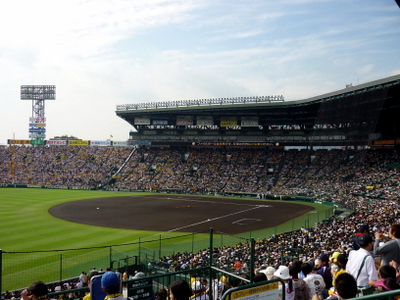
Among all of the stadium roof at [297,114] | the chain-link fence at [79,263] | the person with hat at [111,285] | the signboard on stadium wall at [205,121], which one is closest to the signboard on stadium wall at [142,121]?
the stadium roof at [297,114]

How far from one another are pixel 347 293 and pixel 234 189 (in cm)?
5766

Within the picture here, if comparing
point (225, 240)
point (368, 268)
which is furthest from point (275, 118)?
point (368, 268)

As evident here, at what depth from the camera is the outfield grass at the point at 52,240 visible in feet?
62.9

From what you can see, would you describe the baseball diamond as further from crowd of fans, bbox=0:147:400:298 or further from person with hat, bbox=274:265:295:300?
person with hat, bbox=274:265:295:300

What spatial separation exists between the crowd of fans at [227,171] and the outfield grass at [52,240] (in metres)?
7.26

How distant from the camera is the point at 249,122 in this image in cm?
6950

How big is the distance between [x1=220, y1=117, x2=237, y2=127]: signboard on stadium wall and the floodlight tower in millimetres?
51706

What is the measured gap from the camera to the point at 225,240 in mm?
24703

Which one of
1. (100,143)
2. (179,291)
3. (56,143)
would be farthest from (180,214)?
(56,143)

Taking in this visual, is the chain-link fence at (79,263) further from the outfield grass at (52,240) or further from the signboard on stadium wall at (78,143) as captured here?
the signboard on stadium wall at (78,143)

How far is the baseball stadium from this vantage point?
18.9 m

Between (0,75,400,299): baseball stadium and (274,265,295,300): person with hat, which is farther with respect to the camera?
(0,75,400,299): baseball stadium

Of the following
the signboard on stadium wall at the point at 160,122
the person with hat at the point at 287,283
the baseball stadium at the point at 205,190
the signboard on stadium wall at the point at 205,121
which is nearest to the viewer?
the person with hat at the point at 287,283

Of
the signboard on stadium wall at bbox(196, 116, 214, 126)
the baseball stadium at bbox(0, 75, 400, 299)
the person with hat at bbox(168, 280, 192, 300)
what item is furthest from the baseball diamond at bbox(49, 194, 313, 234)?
the person with hat at bbox(168, 280, 192, 300)
